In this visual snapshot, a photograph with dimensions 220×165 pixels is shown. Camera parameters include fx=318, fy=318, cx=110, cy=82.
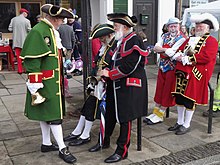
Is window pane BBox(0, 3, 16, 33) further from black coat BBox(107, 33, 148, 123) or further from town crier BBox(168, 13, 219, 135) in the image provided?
black coat BBox(107, 33, 148, 123)

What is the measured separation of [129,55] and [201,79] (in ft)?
5.20

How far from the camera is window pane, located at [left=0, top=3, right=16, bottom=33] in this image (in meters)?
11.3

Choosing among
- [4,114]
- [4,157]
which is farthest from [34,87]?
[4,114]

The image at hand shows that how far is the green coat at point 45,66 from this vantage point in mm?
3584

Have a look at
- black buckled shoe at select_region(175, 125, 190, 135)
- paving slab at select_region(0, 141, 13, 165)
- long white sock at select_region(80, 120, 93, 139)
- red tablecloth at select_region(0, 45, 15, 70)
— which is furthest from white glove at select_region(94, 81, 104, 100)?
red tablecloth at select_region(0, 45, 15, 70)

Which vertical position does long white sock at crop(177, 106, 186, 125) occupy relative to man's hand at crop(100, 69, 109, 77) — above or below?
below

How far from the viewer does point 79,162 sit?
157 inches

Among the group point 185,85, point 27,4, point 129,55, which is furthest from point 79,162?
point 27,4

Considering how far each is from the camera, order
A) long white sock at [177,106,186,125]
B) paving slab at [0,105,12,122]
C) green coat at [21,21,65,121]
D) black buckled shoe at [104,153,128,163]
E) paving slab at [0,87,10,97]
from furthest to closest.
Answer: paving slab at [0,87,10,97], paving slab at [0,105,12,122], long white sock at [177,106,186,125], black buckled shoe at [104,153,128,163], green coat at [21,21,65,121]

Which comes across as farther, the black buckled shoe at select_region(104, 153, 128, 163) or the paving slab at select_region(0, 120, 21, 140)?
the paving slab at select_region(0, 120, 21, 140)

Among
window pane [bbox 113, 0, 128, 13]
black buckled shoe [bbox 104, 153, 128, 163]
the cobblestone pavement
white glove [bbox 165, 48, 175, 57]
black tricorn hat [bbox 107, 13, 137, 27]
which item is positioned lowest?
the cobblestone pavement

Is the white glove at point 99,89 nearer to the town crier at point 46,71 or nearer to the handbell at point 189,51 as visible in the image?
the town crier at point 46,71

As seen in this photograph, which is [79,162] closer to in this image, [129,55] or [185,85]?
[129,55]

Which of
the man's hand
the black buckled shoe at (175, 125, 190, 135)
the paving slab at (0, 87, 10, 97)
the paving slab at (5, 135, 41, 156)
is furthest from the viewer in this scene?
the paving slab at (0, 87, 10, 97)
